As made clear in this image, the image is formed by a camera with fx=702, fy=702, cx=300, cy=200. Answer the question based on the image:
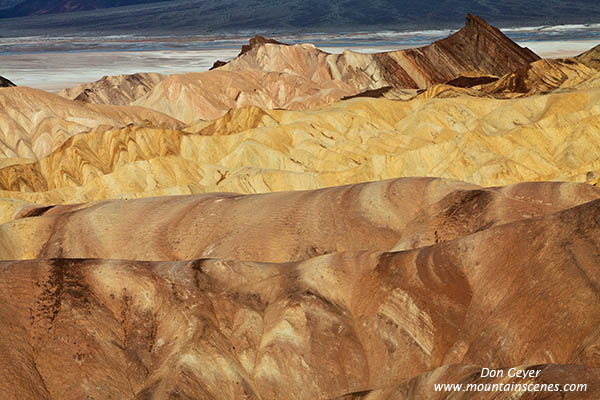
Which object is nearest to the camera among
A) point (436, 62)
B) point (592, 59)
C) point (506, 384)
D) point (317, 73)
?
point (506, 384)

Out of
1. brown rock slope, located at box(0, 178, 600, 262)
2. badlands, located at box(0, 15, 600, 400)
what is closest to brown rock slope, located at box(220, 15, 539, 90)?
badlands, located at box(0, 15, 600, 400)

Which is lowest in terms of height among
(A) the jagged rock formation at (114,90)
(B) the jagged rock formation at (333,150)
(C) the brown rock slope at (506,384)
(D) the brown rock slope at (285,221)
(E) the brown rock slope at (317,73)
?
(A) the jagged rock formation at (114,90)

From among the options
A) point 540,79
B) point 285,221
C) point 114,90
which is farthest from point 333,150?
point 114,90

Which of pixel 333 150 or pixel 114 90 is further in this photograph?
pixel 114 90

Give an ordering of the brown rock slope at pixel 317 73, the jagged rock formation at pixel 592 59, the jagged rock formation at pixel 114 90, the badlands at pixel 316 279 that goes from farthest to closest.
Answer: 1. the jagged rock formation at pixel 114 90
2. the brown rock slope at pixel 317 73
3. the jagged rock formation at pixel 592 59
4. the badlands at pixel 316 279

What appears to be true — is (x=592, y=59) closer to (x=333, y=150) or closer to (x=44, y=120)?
(x=333, y=150)

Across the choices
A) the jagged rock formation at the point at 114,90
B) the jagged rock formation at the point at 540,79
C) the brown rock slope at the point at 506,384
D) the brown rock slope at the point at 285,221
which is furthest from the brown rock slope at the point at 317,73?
the brown rock slope at the point at 506,384

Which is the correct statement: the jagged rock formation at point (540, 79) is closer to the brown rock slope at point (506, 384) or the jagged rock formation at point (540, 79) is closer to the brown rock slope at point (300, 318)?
the brown rock slope at point (300, 318)
